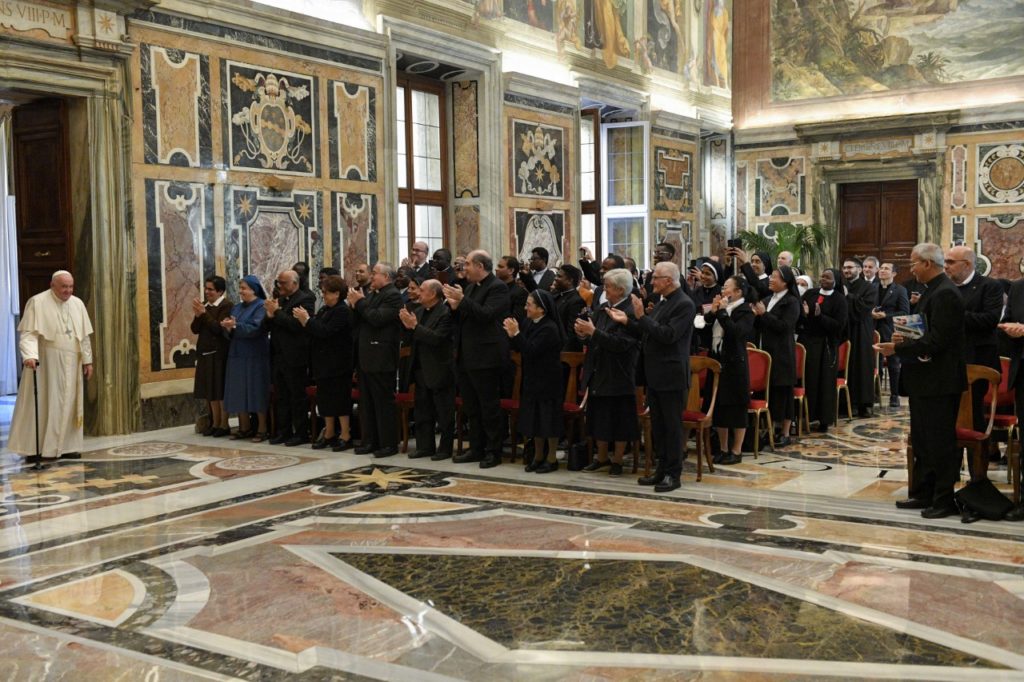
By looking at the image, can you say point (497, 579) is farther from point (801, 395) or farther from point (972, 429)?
point (801, 395)

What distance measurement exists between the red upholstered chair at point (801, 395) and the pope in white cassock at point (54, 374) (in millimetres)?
6391

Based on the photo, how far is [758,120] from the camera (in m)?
21.5

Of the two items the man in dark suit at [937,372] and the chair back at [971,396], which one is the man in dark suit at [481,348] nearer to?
the man in dark suit at [937,372]

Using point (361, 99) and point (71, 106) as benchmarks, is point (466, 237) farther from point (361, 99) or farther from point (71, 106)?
point (71, 106)

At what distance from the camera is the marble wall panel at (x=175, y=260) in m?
10.5

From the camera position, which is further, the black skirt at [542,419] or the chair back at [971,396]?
the black skirt at [542,419]

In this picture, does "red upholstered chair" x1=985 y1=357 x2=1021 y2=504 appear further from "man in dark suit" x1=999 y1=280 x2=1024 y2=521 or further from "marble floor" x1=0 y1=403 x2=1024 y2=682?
"marble floor" x1=0 y1=403 x2=1024 y2=682

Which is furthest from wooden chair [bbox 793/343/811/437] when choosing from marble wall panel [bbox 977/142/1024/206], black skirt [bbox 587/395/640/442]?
marble wall panel [bbox 977/142/1024/206]

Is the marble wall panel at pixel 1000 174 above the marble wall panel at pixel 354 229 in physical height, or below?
above

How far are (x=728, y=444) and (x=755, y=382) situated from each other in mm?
601

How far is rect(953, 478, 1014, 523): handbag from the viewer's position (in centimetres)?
625

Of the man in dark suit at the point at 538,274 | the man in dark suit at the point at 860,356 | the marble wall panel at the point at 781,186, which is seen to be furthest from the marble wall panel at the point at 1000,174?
the man in dark suit at the point at 538,274

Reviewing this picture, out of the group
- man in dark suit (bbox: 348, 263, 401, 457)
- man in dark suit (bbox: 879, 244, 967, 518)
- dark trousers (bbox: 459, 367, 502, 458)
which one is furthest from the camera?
man in dark suit (bbox: 348, 263, 401, 457)

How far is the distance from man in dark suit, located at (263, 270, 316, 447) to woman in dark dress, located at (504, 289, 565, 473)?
2.28 m
